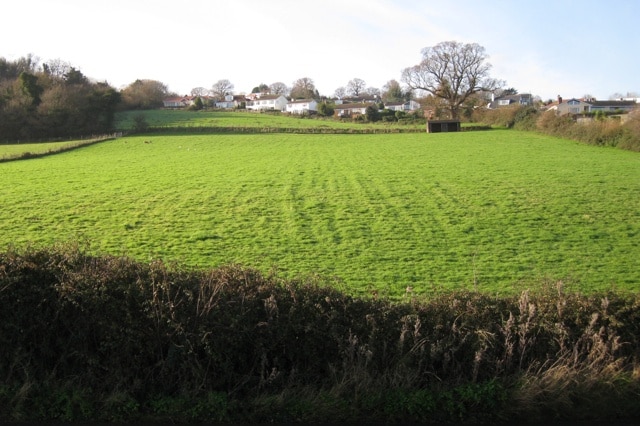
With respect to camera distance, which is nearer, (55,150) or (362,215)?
(362,215)

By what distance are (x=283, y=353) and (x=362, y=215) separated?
1467cm

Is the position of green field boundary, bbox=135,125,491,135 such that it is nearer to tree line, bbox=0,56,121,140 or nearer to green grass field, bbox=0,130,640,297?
tree line, bbox=0,56,121,140

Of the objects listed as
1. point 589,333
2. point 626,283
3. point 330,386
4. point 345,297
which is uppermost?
point 345,297

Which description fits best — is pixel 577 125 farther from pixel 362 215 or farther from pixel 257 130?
pixel 362 215

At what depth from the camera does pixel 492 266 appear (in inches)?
556

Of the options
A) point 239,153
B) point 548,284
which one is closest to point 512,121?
point 239,153

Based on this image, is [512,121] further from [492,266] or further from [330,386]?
[330,386]

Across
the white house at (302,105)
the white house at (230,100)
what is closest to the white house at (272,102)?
the white house at (302,105)

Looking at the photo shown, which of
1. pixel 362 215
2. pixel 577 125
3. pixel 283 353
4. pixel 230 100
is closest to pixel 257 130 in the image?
pixel 577 125

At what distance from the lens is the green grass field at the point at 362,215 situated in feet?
46.3

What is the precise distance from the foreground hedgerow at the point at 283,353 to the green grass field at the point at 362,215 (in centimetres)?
147

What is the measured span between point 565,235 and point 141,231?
14391mm

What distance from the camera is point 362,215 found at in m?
20.5

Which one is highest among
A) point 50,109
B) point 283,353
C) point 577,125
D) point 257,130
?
point 50,109
